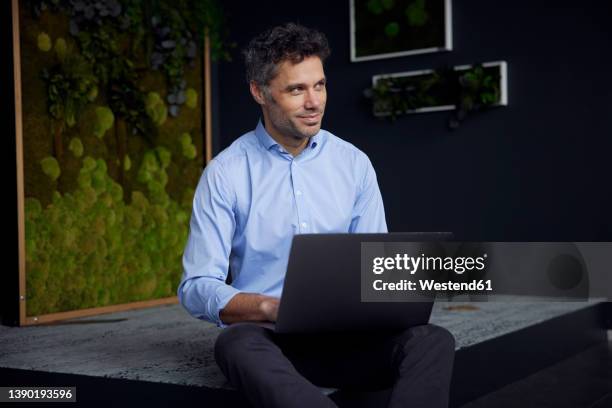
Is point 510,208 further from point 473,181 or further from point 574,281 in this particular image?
point 574,281

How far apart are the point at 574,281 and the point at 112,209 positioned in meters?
2.37

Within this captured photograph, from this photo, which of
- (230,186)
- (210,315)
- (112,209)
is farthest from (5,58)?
(210,315)

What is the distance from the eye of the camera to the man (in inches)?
67.0

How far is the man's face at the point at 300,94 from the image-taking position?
1.99 meters

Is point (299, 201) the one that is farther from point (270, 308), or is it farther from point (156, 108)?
point (156, 108)

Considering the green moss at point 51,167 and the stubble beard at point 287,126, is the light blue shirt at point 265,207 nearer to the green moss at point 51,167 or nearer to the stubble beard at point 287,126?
the stubble beard at point 287,126

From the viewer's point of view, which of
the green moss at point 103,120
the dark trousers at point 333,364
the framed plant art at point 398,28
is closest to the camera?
the dark trousers at point 333,364

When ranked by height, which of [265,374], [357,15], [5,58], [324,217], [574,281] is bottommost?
[574,281]

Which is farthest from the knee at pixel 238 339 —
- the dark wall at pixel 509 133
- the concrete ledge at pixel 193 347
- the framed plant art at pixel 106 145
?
the dark wall at pixel 509 133

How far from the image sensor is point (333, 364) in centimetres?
186

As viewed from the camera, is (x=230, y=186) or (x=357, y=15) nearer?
(x=230, y=186)

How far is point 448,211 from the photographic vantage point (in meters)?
4.63

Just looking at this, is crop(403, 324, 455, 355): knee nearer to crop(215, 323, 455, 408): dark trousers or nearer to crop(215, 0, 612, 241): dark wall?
crop(215, 323, 455, 408): dark trousers

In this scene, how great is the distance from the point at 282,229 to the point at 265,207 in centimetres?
7
